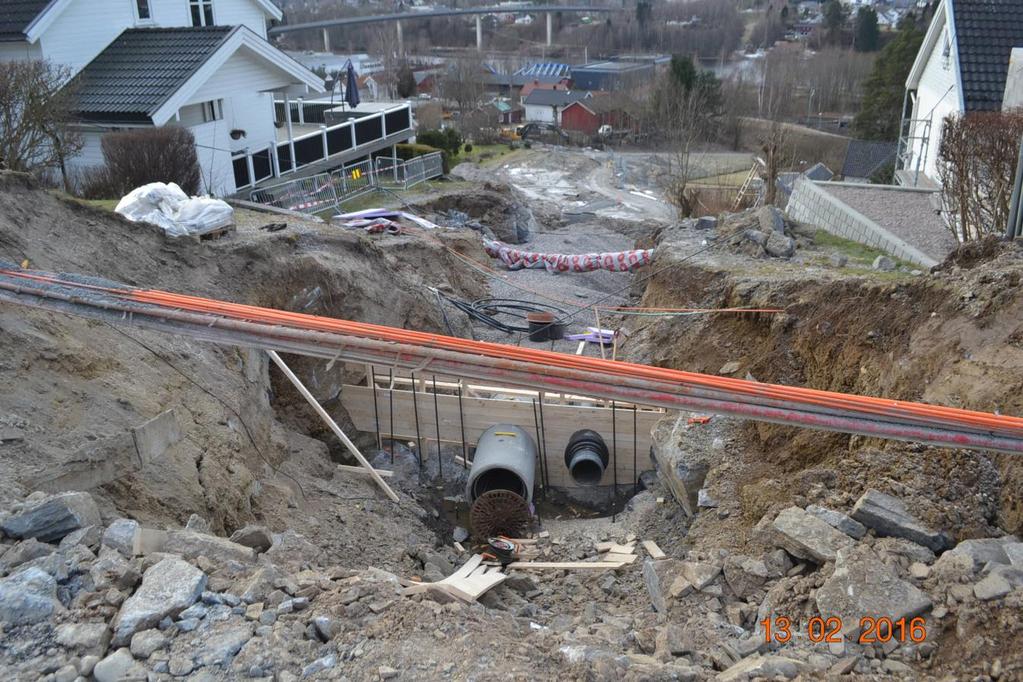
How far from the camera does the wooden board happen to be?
11797mm

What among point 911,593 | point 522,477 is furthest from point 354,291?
point 911,593

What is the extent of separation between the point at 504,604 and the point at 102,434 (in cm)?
394

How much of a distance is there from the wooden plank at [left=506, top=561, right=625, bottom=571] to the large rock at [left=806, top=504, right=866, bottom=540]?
91.7 inches

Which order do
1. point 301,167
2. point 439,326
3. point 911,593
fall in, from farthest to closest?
point 301,167 → point 439,326 → point 911,593

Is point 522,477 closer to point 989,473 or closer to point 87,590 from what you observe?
point 989,473

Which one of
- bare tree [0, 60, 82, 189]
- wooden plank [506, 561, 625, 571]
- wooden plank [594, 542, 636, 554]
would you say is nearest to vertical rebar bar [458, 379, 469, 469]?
wooden plank [594, 542, 636, 554]

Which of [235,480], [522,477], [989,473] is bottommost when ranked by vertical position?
[522,477]

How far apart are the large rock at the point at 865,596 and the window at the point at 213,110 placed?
19.7 m

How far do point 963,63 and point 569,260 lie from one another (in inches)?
401

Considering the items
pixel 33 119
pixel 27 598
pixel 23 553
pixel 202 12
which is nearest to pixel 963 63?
pixel 33 119

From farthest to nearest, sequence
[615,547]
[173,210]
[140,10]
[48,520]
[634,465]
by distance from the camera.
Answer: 1. [140,10]
2. [173,210]
3. [634,465]
4. [615,547]
5. [48,520]

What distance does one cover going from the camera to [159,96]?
63.0 ft

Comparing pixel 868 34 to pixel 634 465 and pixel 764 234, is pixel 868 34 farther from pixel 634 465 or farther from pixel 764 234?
pixel 634 465
